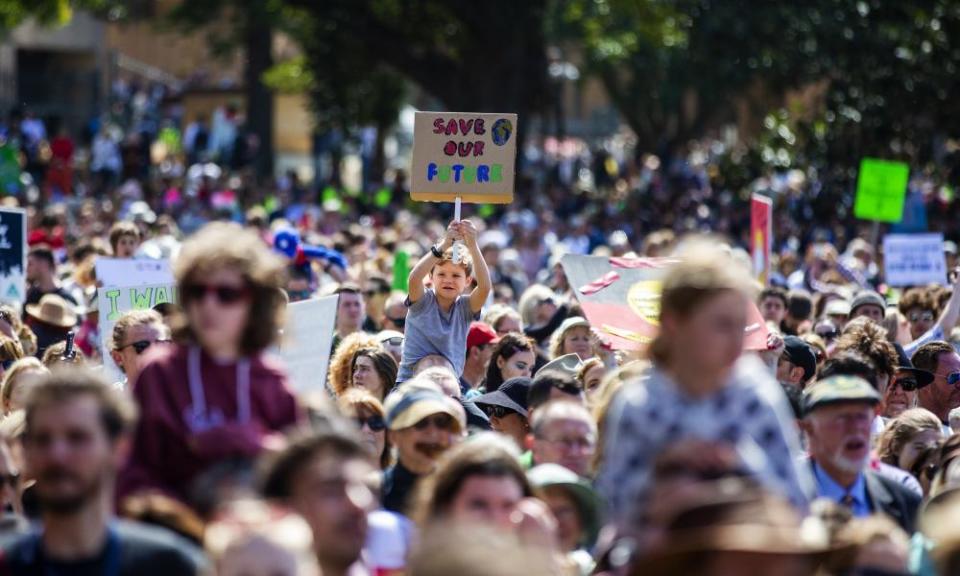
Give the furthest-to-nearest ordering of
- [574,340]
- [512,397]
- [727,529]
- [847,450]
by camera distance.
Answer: [574,340], [512,397], [847,450], [727,529]

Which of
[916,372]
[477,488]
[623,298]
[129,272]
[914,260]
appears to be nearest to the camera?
[477,488]

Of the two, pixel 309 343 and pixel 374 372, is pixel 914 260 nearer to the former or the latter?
pixel 374 372

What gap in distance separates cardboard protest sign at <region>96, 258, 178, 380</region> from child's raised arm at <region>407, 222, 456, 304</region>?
58.5 inches

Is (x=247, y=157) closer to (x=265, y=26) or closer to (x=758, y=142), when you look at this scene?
(x=265, y=26)

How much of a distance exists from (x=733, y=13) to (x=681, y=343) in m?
22.1

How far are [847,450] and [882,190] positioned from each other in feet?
41.3

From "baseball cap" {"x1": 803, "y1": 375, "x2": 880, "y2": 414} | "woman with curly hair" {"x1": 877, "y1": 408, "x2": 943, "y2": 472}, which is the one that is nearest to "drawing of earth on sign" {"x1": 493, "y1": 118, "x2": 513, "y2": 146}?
"woman with curly hair" {"x1": 877, "y1": 408, "x2": 943, "y2": 472}

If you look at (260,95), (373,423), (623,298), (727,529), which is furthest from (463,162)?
(260,95)

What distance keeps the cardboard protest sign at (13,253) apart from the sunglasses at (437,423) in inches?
276

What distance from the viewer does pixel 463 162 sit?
33.9 feet

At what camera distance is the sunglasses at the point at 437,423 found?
629 centimetres

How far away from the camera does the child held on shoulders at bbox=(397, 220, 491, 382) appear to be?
365 inches

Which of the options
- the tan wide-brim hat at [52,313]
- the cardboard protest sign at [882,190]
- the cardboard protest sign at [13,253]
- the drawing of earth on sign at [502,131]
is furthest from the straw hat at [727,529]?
the cardboard protest sign at [882,190]

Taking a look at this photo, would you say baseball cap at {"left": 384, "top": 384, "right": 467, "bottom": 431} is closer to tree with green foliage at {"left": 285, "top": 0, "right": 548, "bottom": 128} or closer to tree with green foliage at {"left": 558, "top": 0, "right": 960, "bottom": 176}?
tree with green foliage at {"left": 558, "top": 0, "right": 960, "bottom": 176}
